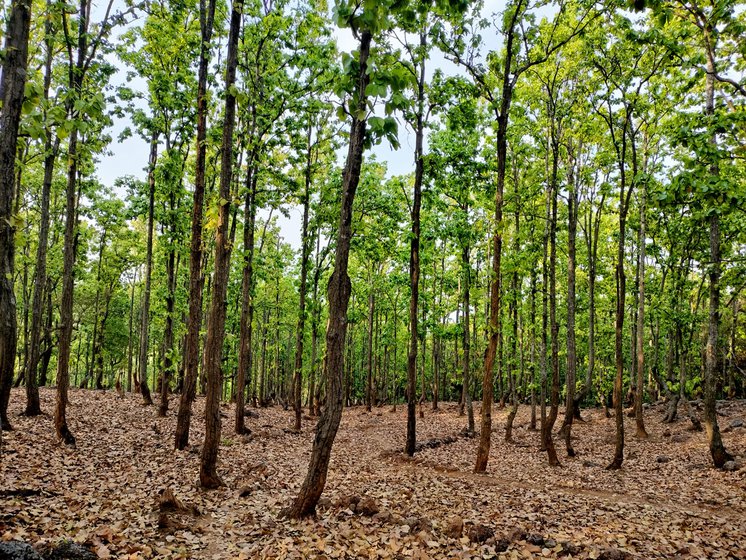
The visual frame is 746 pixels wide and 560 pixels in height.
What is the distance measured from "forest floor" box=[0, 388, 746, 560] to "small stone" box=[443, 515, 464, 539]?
21 millimetres

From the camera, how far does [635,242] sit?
24.0m

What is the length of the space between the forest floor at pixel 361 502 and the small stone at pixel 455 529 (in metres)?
0.02

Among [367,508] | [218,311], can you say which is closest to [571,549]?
[367,508]

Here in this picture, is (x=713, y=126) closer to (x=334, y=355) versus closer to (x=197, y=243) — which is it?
(x=334, y=355)

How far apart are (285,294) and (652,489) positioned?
3273 cm

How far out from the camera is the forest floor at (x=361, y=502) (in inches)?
241

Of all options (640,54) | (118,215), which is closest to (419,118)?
(640,54)

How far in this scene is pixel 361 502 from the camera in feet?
25.4

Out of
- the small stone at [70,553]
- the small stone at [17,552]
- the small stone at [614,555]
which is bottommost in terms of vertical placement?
the small stone at [614,555]

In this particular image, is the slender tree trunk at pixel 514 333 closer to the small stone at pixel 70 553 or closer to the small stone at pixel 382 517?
the small stone at pixel 382 517

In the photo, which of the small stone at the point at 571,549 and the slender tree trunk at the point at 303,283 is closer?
the small stone at the point at 571,549

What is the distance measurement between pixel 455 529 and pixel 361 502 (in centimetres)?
177

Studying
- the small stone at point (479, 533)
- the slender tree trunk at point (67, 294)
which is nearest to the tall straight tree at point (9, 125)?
the small stone at point (479, 533)

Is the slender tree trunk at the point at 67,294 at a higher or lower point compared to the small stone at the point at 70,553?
higher
